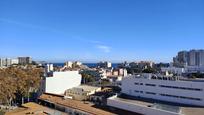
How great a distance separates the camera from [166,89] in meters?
42.2

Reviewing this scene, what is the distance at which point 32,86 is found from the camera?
55344 millimetres

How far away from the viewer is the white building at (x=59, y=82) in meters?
55.6

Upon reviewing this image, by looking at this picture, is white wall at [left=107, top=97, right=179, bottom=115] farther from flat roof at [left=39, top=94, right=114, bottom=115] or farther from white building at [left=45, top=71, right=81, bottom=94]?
white building at [left=45, top=71, right=81, bottom=94]

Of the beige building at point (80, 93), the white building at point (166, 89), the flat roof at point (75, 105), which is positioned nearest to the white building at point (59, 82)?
the beige building at point (80, 93)

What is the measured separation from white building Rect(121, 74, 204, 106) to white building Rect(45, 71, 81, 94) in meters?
14.8

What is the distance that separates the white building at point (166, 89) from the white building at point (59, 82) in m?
14.8

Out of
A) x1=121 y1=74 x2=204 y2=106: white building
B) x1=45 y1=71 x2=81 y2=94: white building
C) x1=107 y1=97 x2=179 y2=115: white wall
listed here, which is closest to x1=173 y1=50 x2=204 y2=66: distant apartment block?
x1=45 y1=71 x2=81 y2=94: white building

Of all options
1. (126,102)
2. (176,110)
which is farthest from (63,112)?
(176,110)

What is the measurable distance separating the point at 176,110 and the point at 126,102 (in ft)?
27.9

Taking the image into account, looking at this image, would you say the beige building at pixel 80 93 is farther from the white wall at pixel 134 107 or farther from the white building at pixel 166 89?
the white wall at pixel 134 107

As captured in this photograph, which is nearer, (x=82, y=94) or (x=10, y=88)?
(x=10, y=88)

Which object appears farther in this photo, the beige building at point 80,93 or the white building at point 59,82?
the white building at point 59,82

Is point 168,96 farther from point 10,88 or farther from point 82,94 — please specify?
point 10,88

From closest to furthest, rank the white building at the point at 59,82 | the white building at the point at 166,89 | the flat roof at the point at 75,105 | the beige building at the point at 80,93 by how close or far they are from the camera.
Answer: the flat roof at the point at 75,105 < the white building at the point at 166,89 < the beige building at the point at 80,93 < the white building at the point at 59,82
